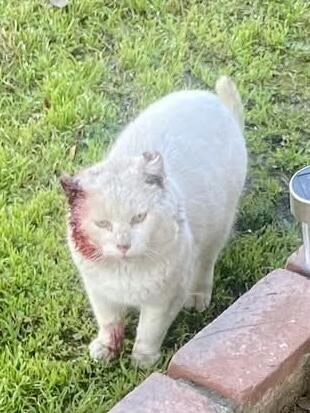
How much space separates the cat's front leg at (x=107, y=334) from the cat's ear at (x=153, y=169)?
1.48ft

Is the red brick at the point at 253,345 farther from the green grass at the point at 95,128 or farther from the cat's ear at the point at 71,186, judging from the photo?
the cat's ear at the point at 71,186

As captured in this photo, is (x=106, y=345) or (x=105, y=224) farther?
(x=106, y=345)

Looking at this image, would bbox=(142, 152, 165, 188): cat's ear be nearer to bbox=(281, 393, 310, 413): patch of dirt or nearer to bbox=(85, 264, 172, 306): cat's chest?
bbox=(85, 264, 172, 306): cat's chest

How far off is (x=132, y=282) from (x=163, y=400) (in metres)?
0.38

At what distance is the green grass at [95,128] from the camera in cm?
295

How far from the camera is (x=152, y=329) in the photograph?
9.45ft

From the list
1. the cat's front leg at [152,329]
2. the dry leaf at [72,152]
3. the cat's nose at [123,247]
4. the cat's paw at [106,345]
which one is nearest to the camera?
the cat's nose at [123,247]

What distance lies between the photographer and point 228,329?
8.68 feet

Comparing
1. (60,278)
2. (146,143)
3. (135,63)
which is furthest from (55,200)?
(135,63)

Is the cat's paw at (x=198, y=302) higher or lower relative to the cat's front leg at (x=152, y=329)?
lower

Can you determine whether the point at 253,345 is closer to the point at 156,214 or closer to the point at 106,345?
the point at 156,214

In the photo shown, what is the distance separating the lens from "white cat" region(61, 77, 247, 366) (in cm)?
256

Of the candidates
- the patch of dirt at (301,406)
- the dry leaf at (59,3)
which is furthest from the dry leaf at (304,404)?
the dry leaf at (59,3)

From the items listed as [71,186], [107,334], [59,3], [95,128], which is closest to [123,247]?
[71,186]
